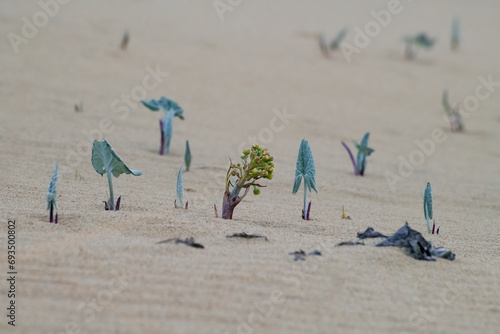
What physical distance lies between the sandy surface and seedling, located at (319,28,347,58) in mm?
220

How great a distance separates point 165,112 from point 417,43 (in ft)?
19.0

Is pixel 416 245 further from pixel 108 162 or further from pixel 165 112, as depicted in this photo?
pixel 165 112

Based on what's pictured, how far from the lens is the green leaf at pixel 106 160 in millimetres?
2770

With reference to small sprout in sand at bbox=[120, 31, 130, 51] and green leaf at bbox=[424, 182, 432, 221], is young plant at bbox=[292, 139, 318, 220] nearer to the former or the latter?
green leaf at bbox=[424, 182, 432, 221]

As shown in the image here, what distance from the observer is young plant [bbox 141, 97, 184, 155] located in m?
4.27

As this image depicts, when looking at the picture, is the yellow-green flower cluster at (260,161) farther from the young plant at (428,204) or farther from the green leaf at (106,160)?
the young plant at (428,204)

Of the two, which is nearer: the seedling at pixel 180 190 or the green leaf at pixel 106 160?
the green leaf at pixel 106 160

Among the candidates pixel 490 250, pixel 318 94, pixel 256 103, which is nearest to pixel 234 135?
pixel 256 103

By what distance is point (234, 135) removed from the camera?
5.46 meters

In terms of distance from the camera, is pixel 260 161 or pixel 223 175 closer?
pixel 260 161

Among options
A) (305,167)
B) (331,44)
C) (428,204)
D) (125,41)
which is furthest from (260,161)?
(331,44)

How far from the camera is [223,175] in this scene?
13.3 feet

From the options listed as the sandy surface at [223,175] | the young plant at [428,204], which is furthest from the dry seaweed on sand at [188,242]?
the young plant at [428,204]

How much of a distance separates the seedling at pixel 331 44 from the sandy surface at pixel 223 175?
220mm
